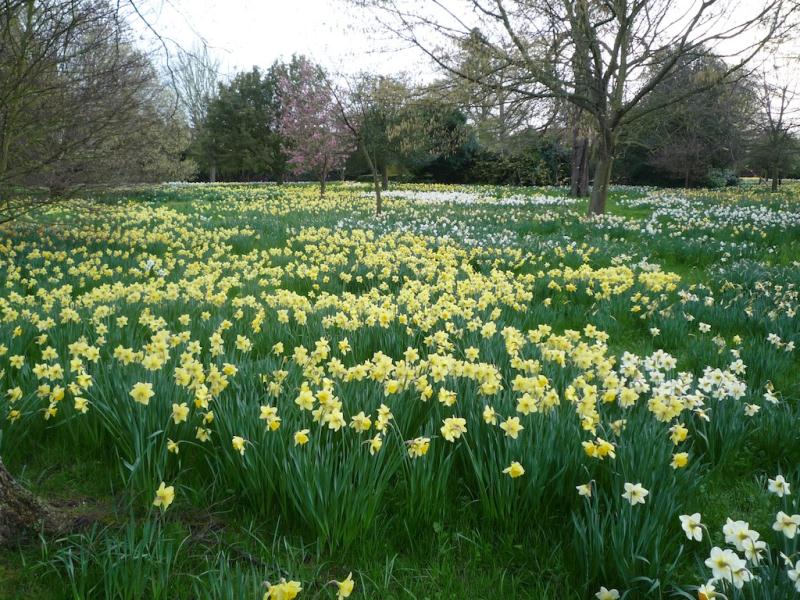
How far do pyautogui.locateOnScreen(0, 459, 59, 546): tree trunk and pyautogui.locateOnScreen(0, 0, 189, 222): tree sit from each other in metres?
5.61

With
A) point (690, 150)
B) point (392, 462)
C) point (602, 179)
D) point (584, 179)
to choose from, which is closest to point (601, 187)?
point (602, 179)

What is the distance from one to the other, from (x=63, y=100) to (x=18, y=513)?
7.55 metres

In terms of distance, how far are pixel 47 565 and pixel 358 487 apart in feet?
3.58

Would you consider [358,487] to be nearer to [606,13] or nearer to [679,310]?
[679,310]

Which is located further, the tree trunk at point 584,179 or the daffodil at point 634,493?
the tree trunk at point 584,179

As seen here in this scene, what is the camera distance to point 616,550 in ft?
5.82

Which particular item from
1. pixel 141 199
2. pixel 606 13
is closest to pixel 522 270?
pixel 606 13

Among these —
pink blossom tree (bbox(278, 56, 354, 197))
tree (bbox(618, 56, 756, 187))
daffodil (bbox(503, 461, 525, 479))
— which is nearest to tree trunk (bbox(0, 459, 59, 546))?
daffodil (bbox(503, 461, 525, 479))

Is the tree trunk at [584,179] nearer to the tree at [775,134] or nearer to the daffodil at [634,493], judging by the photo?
the tree at [775,134]

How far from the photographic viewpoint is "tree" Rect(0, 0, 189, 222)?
6297 millimetres

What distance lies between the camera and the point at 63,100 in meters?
7.59

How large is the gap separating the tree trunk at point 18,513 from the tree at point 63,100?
221 inches

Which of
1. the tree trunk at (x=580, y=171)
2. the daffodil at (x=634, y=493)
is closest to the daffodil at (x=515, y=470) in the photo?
the daffodil at (x=634, y=493)

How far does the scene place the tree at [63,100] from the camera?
248 inches
